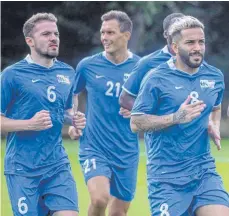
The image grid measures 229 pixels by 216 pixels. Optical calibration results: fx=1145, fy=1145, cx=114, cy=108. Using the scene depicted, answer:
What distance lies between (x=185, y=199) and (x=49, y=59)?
2034 millimetres

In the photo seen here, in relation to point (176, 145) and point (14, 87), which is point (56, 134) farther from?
point (176, 145)

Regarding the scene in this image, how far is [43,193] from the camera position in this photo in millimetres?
10219

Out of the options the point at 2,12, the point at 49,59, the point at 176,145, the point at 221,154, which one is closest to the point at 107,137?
the point at 49,59

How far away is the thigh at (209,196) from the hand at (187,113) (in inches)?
22.7

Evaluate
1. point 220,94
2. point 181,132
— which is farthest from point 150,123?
point 220,94

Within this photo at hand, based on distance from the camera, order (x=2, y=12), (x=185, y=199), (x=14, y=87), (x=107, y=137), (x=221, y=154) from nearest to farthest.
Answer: (x=185, y=199) → (x=14, y=87) → (x=107, y=137) → (x=221, y=154) → (x=2, y=12)

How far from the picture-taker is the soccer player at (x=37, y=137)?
10117 millimetres

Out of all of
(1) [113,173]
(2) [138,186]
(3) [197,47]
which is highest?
(3) [197,47]

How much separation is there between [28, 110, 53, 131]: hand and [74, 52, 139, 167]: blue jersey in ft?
6.43

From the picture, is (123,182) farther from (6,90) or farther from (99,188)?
(6,90)

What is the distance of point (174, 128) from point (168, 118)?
22 centimetres

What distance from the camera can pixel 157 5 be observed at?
1208 inches

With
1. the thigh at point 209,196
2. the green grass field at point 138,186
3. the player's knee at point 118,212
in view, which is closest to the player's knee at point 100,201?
the player's knee at point 118,212

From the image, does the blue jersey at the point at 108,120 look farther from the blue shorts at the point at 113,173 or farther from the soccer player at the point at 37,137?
the soccer player at the point at 37,137
